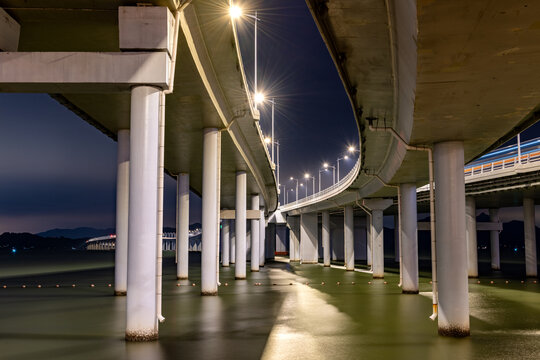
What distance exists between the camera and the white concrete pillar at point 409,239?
86.9 feet

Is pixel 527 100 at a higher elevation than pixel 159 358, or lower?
higher

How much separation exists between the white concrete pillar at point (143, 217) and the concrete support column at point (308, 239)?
62.4 meters

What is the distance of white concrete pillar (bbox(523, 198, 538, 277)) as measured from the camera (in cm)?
4141

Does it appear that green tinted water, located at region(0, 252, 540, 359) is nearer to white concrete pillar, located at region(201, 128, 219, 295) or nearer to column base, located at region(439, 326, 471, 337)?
column base, located at region(439, 326, 471, 337)

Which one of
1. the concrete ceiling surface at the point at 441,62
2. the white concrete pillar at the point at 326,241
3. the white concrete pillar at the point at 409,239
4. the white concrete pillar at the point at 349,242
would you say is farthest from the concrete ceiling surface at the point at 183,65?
the white concrete pillar at the point at 326,241

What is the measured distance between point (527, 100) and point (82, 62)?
9.59 meters

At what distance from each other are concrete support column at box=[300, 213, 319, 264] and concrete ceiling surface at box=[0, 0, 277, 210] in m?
44.8

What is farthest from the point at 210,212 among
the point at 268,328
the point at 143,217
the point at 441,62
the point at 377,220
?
the point at 377,220

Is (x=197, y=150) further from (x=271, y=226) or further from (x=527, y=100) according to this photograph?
(x=271, y=226)

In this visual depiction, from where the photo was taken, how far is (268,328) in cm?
1429

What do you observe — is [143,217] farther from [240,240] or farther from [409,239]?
[240,240]

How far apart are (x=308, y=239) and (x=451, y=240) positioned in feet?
199

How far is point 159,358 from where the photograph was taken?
1011cm

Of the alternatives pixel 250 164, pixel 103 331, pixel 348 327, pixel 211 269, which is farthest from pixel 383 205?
pixel 103 331
